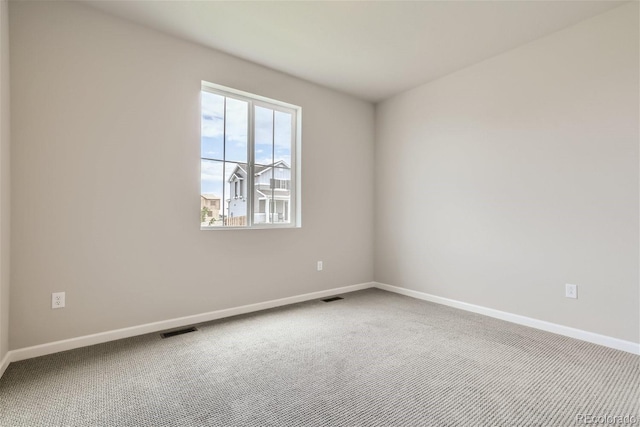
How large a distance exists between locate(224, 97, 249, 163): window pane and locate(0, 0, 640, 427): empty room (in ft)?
0.07

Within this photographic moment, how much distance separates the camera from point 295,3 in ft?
7.84

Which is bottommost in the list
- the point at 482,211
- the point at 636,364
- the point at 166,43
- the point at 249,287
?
the point at 636,364

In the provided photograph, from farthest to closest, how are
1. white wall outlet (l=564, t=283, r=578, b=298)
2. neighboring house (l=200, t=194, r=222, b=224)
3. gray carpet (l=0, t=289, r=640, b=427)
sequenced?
neighboring house (l=200, t=194, r=222, b=224) < white wall outlet (l=564, t=283, r=578, b=298) < gray carpet (l=0, t=289, r=640, b=427)

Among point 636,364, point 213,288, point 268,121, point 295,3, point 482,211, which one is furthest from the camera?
point 268,121

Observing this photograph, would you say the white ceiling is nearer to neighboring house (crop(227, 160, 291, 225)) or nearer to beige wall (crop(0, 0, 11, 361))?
beige wall (crop(0, 0, 11, 361))

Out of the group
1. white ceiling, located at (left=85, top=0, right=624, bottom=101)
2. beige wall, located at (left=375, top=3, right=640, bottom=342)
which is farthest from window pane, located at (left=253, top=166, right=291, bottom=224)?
beige wall, located at (left=375, top=3, right=640, bottom=342)

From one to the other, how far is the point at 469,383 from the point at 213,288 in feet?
7.43

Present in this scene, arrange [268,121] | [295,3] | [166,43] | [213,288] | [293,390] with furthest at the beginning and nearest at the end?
[268,121] → [213,288] → [166,43] → [295,3] → [293,390]

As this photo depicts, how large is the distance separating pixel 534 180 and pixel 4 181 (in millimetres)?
4075

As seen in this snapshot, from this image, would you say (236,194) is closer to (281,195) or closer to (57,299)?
(281,195)

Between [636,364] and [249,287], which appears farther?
[249,287]

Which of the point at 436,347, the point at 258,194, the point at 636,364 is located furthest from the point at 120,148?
the point at 636,364

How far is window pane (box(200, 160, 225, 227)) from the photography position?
3088 millimetres

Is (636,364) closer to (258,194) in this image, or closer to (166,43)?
(258,194)
